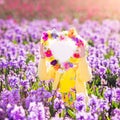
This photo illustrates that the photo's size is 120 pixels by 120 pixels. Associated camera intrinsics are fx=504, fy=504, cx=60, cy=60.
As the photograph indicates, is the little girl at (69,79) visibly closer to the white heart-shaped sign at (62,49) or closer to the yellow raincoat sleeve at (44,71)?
the yellow raincoat sleeve at (44,71)

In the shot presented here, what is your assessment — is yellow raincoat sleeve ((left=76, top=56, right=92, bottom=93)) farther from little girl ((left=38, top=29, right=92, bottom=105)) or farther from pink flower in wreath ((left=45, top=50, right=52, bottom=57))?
pink flower in wreath ((left=45, top=50, right=52, bottom=57))

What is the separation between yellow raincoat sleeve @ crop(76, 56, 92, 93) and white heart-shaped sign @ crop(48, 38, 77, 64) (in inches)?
6.1

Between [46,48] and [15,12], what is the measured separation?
1132 cm

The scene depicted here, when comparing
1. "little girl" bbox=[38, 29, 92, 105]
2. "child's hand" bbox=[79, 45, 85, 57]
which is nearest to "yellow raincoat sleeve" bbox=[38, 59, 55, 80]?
"little girl" bbox=[38, 29, 92, 105]

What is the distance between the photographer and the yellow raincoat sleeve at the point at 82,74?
521 cm

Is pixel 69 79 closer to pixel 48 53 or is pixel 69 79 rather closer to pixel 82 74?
pixel 82 74

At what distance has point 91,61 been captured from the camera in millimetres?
6754

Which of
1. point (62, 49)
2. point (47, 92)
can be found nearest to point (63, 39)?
point (62, 49)

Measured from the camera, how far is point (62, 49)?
203 inches

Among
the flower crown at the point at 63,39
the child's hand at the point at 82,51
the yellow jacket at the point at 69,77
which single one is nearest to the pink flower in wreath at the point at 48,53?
the flower crown at the point at 63,39

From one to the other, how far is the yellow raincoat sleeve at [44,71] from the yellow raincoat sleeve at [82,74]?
30 centimetres

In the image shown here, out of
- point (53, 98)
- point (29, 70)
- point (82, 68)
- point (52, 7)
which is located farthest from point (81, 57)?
point (52, 7)

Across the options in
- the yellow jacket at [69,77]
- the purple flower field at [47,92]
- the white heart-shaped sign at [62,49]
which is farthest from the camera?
the yellow jacket at [69,77]

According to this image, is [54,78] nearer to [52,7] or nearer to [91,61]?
[91,61]
